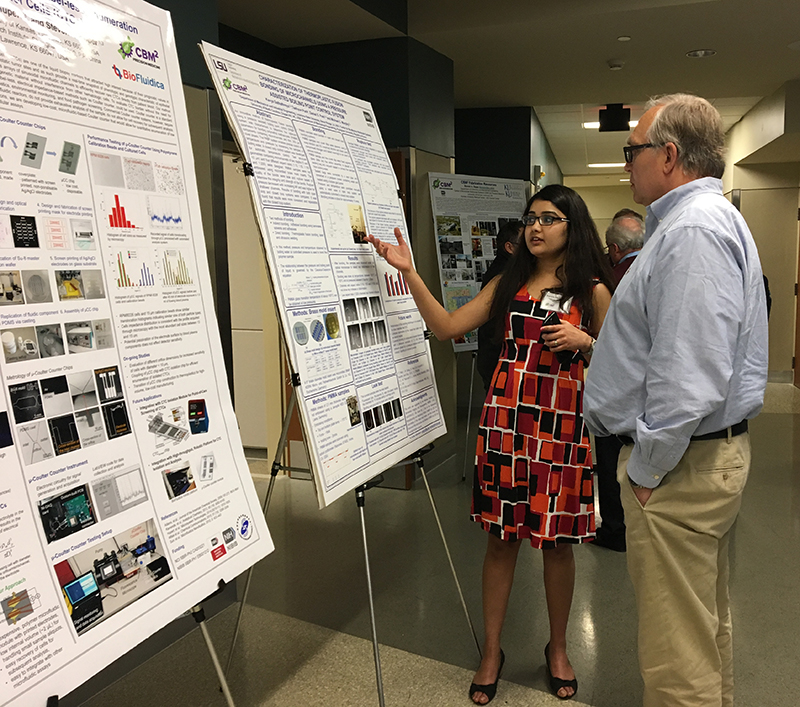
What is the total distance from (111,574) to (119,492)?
14 centimetres

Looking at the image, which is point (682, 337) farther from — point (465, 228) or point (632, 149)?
point (465, 228)

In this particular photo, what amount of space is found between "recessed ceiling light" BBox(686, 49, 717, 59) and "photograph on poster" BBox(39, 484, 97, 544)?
527 centimetres

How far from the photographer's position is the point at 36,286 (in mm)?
1149

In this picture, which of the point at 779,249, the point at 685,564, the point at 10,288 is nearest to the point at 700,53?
the point at 779,249

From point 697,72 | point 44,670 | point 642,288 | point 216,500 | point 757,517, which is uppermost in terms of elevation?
point 697,72

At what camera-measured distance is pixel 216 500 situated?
4.77ft

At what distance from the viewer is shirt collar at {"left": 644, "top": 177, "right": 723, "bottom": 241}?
1601 millimetres

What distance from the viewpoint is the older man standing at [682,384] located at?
1.48 meters

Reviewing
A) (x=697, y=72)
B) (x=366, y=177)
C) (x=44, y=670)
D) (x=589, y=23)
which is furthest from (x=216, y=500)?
(x=697, y=72)

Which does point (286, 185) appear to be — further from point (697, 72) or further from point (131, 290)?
point (697, 72)

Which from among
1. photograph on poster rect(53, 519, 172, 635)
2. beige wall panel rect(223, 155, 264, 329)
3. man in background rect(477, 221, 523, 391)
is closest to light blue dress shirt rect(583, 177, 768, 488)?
photograph on poster rect(53, 519, 172, 635)

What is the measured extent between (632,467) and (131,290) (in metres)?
1.16

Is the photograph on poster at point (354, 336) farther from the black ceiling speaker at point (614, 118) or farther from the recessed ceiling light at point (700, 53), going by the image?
the black ceiling speaker at point (614, 118)

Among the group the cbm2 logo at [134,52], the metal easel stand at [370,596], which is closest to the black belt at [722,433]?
the metal easel stand at [370,596]
